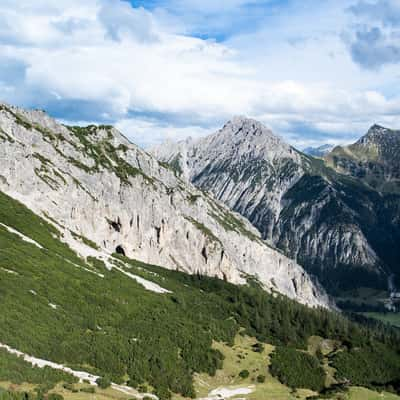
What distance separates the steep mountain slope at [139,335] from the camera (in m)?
78.9

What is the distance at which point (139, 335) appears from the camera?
10012 cm

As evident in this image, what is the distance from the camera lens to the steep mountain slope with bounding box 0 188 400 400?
7888 centimetres

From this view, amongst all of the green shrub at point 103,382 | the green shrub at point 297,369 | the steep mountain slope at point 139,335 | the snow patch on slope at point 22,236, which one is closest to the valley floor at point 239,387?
the steep mountain slope at point 139,335

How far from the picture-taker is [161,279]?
167625 millimetres

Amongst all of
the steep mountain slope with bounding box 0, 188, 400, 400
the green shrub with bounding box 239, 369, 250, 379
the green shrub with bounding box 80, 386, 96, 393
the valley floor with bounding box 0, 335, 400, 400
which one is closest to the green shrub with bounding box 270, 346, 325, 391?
the steep mountain slope with bounding box 0, 188, 400, 400

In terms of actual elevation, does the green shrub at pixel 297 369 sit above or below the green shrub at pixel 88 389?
below

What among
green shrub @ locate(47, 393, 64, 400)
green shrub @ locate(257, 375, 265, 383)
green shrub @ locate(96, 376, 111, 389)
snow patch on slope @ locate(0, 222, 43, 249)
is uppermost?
snow patch on slope @ locate(0, 222, 43, 249)

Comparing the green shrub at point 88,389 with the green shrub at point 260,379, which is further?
the green shrub at point 260,379

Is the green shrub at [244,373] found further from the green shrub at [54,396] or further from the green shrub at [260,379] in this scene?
the green shrub at [54,396]

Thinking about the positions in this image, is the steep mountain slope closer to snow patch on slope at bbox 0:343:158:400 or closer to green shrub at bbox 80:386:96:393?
snow patch on slope at bbox 0:343:158:400

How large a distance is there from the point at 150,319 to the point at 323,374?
127 feet

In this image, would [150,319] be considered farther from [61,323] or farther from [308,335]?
[308,335]

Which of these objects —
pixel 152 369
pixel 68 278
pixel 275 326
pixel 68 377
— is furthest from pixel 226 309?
pixel 68 377

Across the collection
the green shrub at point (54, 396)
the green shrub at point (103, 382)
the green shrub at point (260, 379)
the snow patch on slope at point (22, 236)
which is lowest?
the green shrub at point (260, 379)
